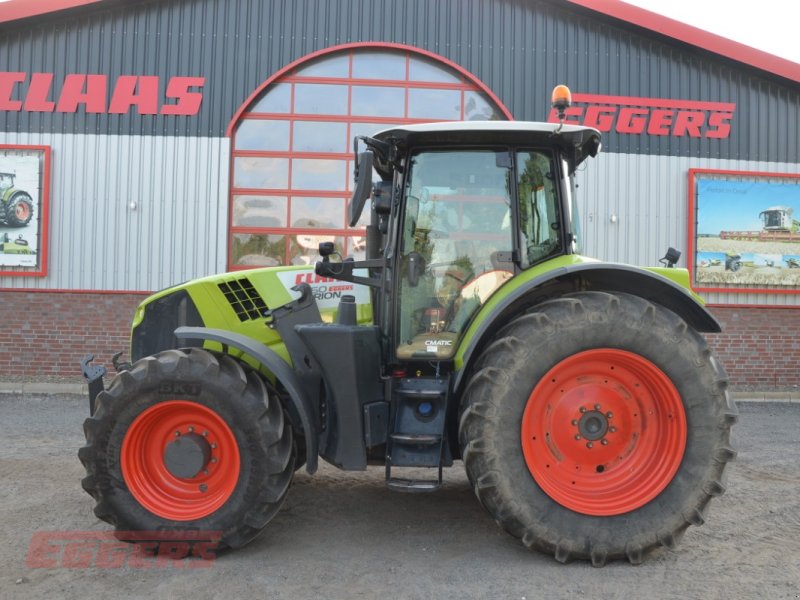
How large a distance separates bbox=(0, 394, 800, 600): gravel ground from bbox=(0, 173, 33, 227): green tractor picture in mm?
6366

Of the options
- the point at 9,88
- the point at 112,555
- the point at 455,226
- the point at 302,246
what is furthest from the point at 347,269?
the point at 9,88

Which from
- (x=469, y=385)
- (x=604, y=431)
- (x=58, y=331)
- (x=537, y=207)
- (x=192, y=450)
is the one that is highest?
(x=537, y=207)

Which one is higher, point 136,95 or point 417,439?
point 136,95

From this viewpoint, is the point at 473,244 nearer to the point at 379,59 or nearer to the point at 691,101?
the point at 379,59

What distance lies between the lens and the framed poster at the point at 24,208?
991cm

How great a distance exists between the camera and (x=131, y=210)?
10.0 m

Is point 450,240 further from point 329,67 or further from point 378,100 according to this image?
point 329,67

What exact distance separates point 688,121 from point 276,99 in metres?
6.92

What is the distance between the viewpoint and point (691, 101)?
34.3 feet

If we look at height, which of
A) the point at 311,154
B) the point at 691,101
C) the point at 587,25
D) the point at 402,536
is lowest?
the point at 402,536

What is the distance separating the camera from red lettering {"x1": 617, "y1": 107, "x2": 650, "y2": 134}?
10.4 m

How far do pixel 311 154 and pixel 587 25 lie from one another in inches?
202

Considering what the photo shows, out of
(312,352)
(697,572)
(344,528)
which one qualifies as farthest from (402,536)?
(697,572)

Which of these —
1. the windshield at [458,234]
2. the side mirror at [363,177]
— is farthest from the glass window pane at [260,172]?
the side mirror at [363,177]
